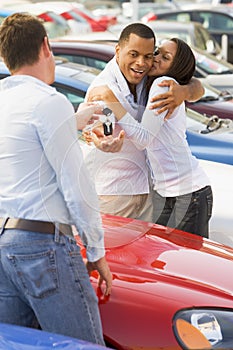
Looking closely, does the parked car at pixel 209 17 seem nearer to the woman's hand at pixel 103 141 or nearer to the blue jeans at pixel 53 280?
the woman's hand at pixel 103 141

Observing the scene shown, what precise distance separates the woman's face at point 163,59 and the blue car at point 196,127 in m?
2.20

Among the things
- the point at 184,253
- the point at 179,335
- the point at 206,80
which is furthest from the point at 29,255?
the point at 206,80

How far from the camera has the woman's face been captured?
4.21m

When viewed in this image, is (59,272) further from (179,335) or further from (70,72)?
(70,72)

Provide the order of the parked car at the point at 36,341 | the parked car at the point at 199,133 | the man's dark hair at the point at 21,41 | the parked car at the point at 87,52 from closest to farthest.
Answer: the parked car at the point at 36,341 → the man's dark hair at the point at 21,41 → the parked car at the point at 199,133 → the parked car at the point at 87,52

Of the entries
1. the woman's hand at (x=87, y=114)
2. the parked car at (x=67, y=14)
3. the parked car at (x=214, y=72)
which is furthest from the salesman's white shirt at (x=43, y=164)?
the parked car at (x=67, y=14)

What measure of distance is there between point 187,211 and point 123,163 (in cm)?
54

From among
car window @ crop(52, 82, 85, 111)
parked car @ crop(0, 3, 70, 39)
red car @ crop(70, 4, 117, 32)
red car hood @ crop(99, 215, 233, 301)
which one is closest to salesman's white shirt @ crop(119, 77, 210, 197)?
red car hood @ crop(99, 215, 233, 301)

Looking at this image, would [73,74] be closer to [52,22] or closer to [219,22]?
[52,22]

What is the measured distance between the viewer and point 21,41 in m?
3.00

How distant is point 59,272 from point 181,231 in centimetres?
133

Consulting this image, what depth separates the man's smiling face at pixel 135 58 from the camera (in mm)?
4043

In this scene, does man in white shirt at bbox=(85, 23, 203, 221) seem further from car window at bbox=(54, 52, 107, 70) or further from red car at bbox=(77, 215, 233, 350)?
car window at bbox=(54, 52, 107, 70)

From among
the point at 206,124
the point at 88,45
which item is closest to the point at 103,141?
the point at 206,124
